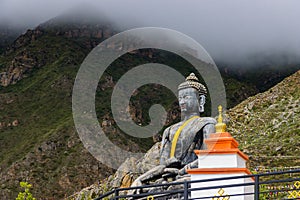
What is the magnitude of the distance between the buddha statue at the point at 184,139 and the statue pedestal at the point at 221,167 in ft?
4.39

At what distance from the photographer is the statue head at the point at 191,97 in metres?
13.3

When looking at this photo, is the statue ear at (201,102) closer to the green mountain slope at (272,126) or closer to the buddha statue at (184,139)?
the buddha statue at (184,139)

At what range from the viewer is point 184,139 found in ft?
41.4

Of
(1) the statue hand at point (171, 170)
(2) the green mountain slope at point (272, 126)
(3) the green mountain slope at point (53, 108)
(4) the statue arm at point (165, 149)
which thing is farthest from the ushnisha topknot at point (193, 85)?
(3) the green mountain slope at point (53, 108)

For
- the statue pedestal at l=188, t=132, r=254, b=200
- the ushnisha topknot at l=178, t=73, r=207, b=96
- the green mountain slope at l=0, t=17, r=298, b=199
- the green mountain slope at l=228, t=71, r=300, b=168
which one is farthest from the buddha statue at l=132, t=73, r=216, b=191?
the green mountain slope at l=0, t=17, r=298, b=199

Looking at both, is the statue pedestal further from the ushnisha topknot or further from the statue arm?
the ushnisha topknot

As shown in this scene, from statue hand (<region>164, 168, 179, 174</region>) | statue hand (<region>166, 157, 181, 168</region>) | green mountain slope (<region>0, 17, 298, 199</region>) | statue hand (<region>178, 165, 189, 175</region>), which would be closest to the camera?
statue hand (<region>178, 165, 189, 175</region>)

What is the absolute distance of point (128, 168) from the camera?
47.4 ft

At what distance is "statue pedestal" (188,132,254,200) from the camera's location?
9977 mm

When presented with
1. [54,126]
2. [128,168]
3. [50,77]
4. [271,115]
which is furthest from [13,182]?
[128,168]

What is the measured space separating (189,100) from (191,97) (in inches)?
3.6

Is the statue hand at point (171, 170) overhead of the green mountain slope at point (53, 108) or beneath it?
beneath

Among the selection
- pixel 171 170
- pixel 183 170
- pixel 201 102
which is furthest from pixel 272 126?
pixel 183 170


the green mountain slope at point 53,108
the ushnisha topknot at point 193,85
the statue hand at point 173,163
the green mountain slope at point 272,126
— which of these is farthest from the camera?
the green mountain slope at point 53,108
